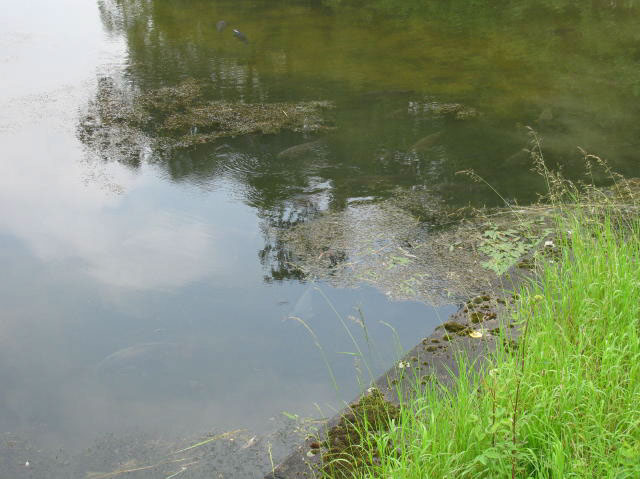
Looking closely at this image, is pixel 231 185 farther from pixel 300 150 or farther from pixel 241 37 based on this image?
pixel 241 37

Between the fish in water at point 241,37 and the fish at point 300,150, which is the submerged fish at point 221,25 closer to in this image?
the fish in water at point 241,37

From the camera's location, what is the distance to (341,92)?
7.56 metres

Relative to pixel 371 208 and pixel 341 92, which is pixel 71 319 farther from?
pixel 341 92

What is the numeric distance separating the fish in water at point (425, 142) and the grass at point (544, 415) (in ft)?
11.3

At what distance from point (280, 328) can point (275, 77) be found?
5.11m

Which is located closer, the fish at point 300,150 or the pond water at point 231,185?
the pond water at point 231,185

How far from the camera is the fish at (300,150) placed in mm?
5957

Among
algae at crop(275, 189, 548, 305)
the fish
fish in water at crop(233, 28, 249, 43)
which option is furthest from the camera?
fish in water at crop(233, 28, 249, 43)

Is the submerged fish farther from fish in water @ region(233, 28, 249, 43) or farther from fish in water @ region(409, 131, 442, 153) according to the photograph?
fish in water @ region(409, 131, 442, 153)

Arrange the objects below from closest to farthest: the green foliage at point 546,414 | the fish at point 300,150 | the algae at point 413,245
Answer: the green foliage at point 546,414, the algae at point 413,245, the fish at point 300,150

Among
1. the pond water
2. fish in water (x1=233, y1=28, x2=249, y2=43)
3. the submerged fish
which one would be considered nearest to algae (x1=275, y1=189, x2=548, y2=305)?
the pond water

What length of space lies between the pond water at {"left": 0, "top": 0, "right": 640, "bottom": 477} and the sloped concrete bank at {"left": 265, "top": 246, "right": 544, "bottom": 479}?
41 cm

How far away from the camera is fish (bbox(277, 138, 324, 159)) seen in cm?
→ 596

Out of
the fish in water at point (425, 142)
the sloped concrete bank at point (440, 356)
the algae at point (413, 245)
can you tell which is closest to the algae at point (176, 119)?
the fish in water at point (425, 142)
